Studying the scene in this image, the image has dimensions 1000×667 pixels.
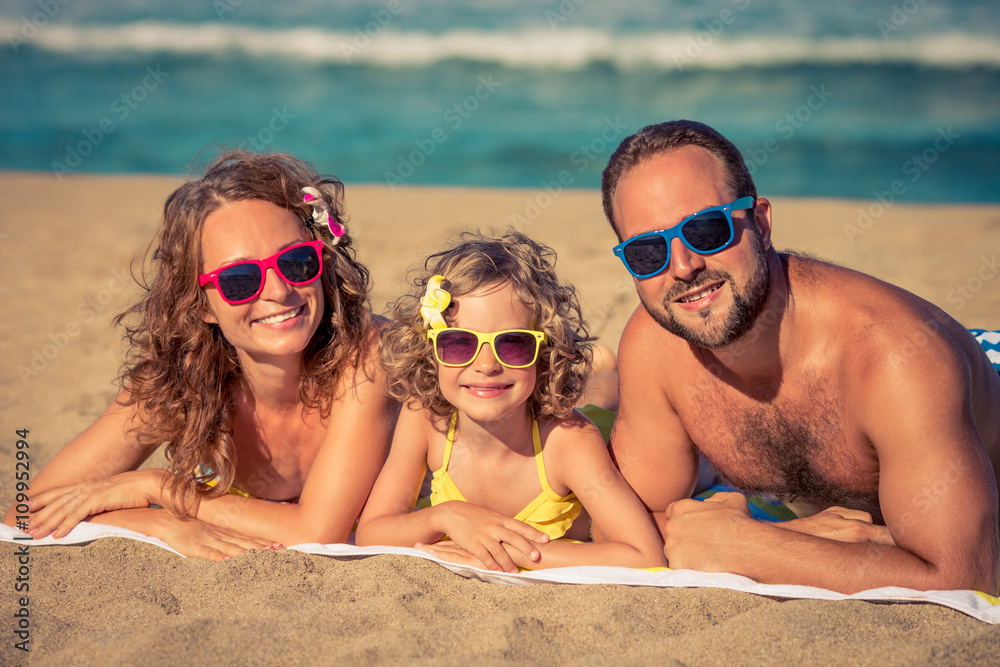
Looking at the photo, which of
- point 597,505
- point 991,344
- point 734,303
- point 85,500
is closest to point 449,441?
point 597,505

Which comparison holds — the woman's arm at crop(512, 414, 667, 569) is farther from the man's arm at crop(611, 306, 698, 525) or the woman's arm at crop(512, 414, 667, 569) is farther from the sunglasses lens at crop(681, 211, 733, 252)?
the sunglasses lens at crop(681, 211, 733, 252)

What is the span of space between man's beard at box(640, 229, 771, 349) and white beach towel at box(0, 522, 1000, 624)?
2.94 feet

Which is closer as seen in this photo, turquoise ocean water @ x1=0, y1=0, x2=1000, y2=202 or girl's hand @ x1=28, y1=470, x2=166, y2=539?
girl's hand @ x1=28, y1=470, x2=166, y2=539

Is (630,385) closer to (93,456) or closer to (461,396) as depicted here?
(461,396)

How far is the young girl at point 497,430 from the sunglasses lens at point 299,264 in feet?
1.31

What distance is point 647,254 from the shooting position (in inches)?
120

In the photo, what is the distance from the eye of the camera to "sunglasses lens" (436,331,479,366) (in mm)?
3164

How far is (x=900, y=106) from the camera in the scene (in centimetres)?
1805

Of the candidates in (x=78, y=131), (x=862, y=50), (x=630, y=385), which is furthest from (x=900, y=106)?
(x=78, y=131)

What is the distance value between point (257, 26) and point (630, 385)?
80.0 feet

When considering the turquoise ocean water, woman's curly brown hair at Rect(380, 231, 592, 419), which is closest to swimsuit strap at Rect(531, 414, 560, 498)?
woman's curly brown hair at Rect(380, 231, 592, 419)

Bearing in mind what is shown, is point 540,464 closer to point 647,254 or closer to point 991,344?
point 647,254

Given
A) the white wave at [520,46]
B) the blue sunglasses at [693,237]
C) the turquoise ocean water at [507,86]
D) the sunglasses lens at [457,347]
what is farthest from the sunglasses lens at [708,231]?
the white wave at [520,46]

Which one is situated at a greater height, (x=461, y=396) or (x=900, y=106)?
(x=900, y=106)
